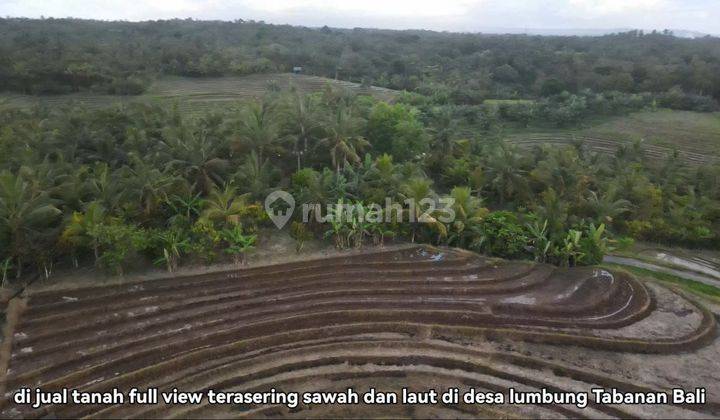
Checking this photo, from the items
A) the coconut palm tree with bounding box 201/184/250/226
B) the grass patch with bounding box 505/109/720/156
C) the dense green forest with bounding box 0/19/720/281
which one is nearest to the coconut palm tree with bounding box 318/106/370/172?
the dense green forest with bounding box 0/19/720/281

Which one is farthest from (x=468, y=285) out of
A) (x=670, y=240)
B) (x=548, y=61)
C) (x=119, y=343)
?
(x=548, y=61)

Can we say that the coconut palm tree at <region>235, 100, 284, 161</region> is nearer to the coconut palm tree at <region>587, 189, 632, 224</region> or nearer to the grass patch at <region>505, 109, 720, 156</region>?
the coconut palm tree at <region>587, 189, 632, 224</region>

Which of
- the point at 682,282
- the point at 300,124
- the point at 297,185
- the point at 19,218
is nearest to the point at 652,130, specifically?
the point at 682,282

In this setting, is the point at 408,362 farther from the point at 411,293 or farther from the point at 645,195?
the point at 645,195

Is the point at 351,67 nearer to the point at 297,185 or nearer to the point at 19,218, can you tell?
the point at 297,185

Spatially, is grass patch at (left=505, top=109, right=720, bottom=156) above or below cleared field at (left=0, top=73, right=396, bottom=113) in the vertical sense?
below

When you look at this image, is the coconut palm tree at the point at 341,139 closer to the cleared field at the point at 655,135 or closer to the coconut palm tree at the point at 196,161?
the coconut palm tree at the point at 196,161
